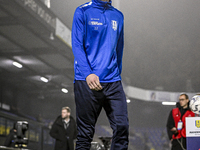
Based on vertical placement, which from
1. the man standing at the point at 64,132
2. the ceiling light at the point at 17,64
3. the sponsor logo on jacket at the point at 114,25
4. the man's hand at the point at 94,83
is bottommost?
the man standing at the point at 64,132

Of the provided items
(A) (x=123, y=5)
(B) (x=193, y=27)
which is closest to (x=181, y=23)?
(B) (x=193, y=27)

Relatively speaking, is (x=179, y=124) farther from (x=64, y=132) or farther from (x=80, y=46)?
(x=80, y=46)

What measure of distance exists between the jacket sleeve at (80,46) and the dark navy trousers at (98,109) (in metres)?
0.08

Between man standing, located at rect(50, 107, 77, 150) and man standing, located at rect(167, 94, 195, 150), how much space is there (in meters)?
1.75

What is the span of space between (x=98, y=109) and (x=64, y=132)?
4.09m

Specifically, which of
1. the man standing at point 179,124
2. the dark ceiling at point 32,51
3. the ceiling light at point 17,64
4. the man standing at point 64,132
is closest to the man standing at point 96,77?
the man standing at point 179,124

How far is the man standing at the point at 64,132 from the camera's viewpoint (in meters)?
5.44

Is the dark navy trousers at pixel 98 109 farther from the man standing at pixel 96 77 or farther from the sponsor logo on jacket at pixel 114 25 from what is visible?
the sponsor logo on jacket at pixel 114 25

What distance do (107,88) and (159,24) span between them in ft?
21.5

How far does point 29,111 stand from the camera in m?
7.82

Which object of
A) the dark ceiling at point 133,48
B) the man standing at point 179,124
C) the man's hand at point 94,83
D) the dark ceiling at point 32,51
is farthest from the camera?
the dark ceiling at point 133,48

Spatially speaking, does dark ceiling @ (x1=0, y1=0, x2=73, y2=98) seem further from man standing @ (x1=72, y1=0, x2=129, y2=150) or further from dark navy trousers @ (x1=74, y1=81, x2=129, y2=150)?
dark navy trousers @ (x1=74, y1=81, x2=129, y2=150)

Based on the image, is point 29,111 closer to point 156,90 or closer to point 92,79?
point 156,90

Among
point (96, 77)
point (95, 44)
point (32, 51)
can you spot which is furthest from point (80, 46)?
point (32, 51)
